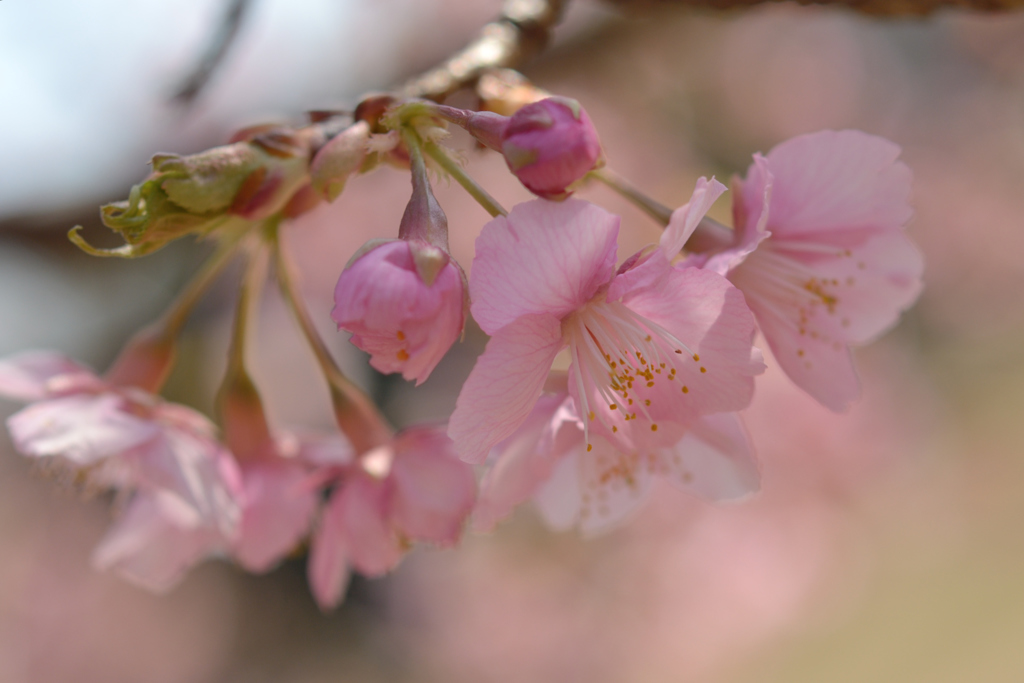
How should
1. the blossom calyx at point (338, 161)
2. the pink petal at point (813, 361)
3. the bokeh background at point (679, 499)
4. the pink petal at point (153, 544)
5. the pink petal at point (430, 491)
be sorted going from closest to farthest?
the blossom calyx at point (338, 161), the pink petal at point (813, 361), the pink petal at point (430, 491), the pink petal at point (153, 544), the bokeh background at point (679, 499)

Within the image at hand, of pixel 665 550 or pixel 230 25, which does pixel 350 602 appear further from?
pixel 230 25

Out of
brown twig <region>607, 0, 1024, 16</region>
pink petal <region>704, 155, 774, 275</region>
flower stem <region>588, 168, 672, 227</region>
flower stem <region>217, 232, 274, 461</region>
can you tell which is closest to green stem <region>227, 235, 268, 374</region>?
flower stem <region>217, 232, 274, 461</region>

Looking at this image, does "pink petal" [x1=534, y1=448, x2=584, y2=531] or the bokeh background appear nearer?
"pink petal" [x1=534, y1=448, x2=584, y2=531]

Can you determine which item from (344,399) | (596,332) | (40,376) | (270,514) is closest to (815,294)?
(596,332)

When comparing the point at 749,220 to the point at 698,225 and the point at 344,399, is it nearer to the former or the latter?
the point at 698,225

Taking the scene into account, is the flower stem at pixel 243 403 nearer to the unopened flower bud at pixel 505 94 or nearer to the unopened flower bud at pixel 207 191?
the unopened flower bud at pixel 207 191

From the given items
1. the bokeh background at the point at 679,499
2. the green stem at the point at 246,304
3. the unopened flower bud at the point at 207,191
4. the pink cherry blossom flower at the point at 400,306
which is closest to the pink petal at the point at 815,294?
the pink cherry blossom flower at the point at 400,306

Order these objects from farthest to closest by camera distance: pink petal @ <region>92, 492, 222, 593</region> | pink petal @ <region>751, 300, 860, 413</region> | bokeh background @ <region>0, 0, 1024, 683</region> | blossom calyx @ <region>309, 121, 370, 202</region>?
bokeh background @ <region>0, 0, 1024, 683</region>, pink petal @ <region>92, 492, 222, 593</region>, pink petal @ <region>751, 300, 860, 413</region>, blossom calyx @ <region>309, 121, 370, 202</region>

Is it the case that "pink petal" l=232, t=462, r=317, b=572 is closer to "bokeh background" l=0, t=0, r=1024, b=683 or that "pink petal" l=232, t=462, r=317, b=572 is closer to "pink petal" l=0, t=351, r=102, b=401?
"pink petal" l=0, t=351, r=102, b=401
